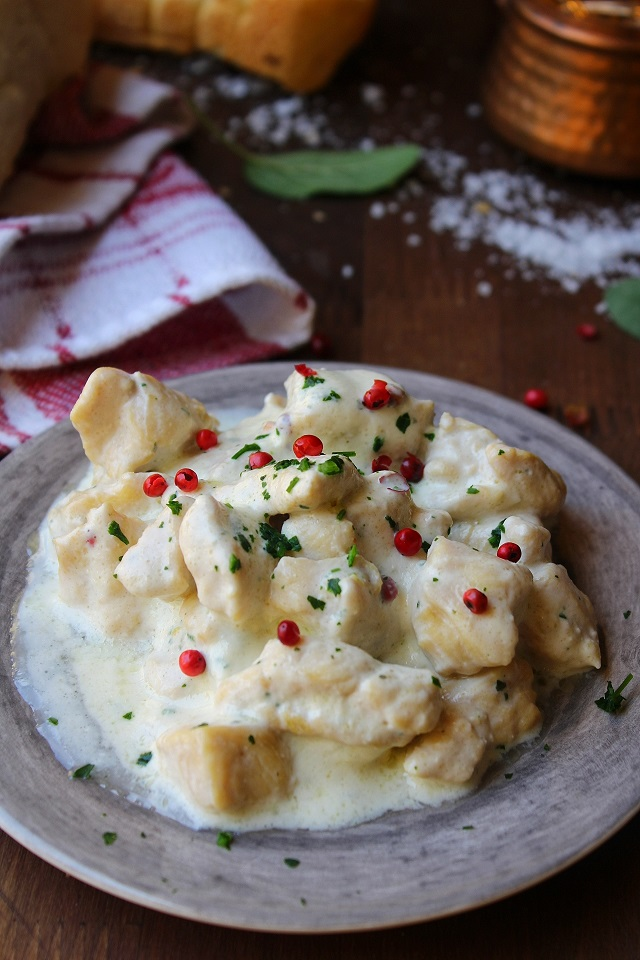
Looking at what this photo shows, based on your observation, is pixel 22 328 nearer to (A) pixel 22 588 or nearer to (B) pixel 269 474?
(A) pixel 22 588

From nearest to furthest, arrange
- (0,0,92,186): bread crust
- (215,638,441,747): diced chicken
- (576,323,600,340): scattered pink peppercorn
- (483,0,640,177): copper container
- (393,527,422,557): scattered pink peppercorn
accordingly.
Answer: (215,638,441,747): diced chicken → (393,527,422,557): scattered pink peppercorn → (0,0,92,186): bread crust → (576,323,600,340): scattered pink peppercorn → (483,0,640,177): copper container

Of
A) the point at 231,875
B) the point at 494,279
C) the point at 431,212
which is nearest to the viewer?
the point at 231,875

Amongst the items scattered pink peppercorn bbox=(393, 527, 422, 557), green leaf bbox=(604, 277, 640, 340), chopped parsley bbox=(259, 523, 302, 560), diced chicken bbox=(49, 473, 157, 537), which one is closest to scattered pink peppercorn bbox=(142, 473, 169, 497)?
diced chicken bbox=(49, 473, 157, 537)

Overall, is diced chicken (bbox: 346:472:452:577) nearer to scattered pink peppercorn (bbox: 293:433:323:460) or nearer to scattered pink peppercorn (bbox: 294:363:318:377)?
scattered pink peppercorn (bbox: 293:433:323:460)

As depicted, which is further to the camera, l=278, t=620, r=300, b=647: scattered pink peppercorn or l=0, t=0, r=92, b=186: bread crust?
l=0, t=0, r=92, b=186: bread crust

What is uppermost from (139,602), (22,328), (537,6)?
(537,6)

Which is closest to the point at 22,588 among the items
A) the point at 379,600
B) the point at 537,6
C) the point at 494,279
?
the point at 379,600
